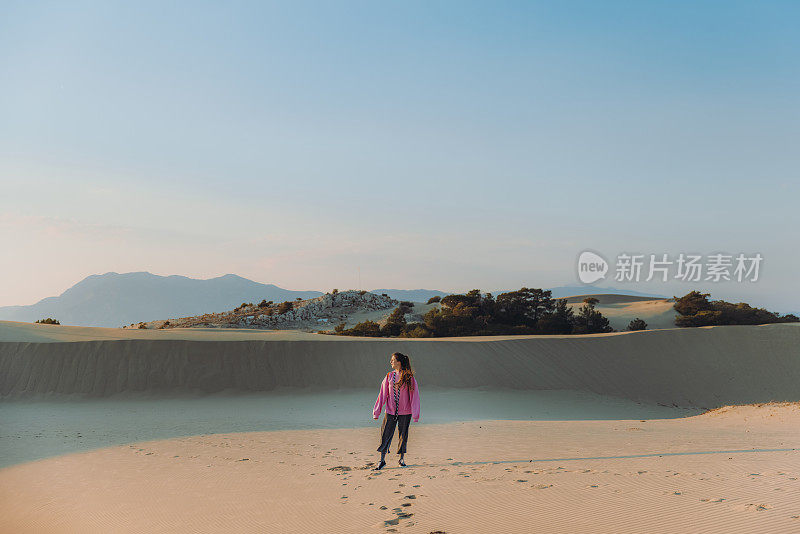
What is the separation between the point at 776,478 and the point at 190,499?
641 cm

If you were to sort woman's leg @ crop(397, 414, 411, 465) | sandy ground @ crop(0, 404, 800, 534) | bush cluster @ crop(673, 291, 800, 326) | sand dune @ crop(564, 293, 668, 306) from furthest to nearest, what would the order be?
sand dune @ crop(564, 293, 668, 306)
bush cluster @ crop(673, 291, 800, 326)
woman's leg @ crop(397, 414, 411, 465)
sandy ground @ crop(0, 404, 800, 534)

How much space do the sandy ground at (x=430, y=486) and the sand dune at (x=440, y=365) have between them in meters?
9.85

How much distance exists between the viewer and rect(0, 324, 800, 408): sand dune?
19.0m

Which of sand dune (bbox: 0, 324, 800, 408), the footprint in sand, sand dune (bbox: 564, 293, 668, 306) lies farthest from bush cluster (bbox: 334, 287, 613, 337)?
the footprint in sand

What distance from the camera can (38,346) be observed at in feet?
63.5

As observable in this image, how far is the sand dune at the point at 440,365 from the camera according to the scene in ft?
62.3

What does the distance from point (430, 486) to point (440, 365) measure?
15.4 meters

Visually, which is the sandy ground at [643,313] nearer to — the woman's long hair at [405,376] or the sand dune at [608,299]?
the sand dune at [608,299]

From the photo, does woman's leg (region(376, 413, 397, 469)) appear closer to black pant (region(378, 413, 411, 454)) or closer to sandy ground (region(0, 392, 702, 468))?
black pant (region(378, 413, 411, 454))

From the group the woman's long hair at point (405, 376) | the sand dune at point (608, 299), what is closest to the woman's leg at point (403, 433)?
the woman's long hair at point (405, 376)

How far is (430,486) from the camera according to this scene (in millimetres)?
6465

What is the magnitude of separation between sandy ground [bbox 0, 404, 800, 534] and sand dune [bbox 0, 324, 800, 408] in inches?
388

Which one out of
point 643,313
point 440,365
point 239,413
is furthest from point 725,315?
point 239,413

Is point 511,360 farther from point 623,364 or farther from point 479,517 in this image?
point 479,517
